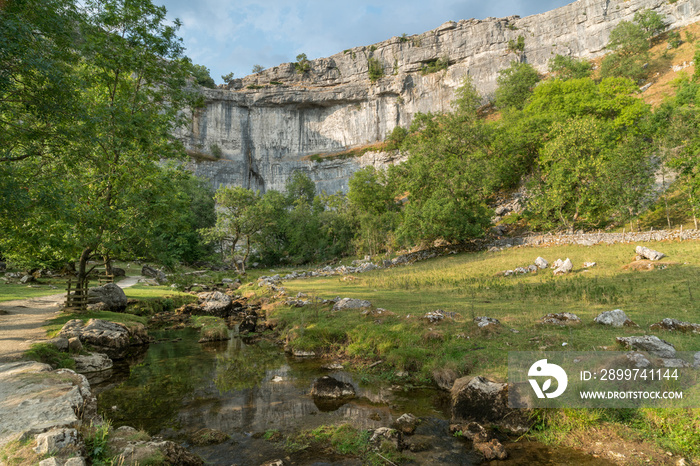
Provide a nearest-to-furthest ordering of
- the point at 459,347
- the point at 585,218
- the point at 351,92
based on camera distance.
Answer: the point at 459,347 → the point at 585,218 → the point at 351,92

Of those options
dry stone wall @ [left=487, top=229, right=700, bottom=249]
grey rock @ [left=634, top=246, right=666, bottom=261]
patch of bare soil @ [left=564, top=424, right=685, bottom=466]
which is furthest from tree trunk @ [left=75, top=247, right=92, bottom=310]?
dry stone wall @ [left=487, top=229, right=700, bottom=249]

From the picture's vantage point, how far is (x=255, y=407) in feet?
26.3

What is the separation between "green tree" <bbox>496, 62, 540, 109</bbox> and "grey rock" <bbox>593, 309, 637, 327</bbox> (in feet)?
221

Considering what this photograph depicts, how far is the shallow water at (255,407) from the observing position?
5.93 m

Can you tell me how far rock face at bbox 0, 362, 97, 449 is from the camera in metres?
4.87

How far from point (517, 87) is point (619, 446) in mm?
77552

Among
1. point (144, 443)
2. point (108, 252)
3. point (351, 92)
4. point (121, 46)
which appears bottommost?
point (144, 443)

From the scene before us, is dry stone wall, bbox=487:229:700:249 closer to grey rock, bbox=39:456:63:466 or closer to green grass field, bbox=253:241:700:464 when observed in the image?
A: green grass field, bbox=253:241:700:464

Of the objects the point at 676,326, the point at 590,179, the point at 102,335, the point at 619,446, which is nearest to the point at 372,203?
the point at 590,179

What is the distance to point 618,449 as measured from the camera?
546 centimetres

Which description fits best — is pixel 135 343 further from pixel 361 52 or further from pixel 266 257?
pixel 361 52

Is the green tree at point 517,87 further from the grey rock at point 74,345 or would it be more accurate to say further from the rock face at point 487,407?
the grey rock at point 74,345

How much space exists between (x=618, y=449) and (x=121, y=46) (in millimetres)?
21059

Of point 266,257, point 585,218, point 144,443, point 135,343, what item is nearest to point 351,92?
point 266,257
